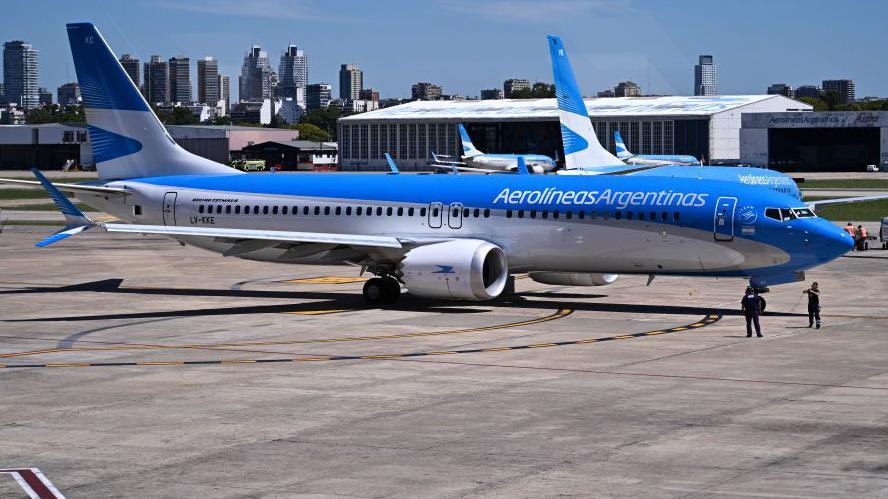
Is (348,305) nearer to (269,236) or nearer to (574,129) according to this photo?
(269,236)

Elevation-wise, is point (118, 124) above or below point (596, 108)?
below

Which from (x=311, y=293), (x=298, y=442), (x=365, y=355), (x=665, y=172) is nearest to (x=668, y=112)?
(x=665, y=172)

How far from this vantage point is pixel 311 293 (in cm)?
4797

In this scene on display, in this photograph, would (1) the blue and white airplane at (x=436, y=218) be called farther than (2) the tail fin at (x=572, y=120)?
No

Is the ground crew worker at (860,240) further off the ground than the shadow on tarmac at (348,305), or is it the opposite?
the ground crew worker at (860,240)

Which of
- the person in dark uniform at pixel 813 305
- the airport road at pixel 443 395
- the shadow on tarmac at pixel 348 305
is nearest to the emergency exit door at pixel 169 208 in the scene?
the shadow on tarmac at pixel 348 305

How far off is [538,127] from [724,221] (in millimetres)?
139658

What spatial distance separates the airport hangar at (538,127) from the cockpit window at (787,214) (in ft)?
426

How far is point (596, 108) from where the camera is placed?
179375 mm

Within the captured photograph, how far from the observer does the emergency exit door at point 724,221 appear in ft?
130

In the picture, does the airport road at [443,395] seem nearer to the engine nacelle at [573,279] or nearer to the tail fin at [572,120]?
the engine nacelle at [573,279]

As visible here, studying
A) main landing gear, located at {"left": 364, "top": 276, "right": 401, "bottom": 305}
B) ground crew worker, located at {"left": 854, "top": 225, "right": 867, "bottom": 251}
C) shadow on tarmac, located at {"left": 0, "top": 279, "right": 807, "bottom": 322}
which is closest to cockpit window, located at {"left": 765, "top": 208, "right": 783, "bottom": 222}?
Answer: shadow on tarmac, located at {"left": 0, "top": 279, "right": 807, "bottom": 322}

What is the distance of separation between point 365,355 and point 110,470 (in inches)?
507

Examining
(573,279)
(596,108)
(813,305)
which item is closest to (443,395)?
(813,305)
